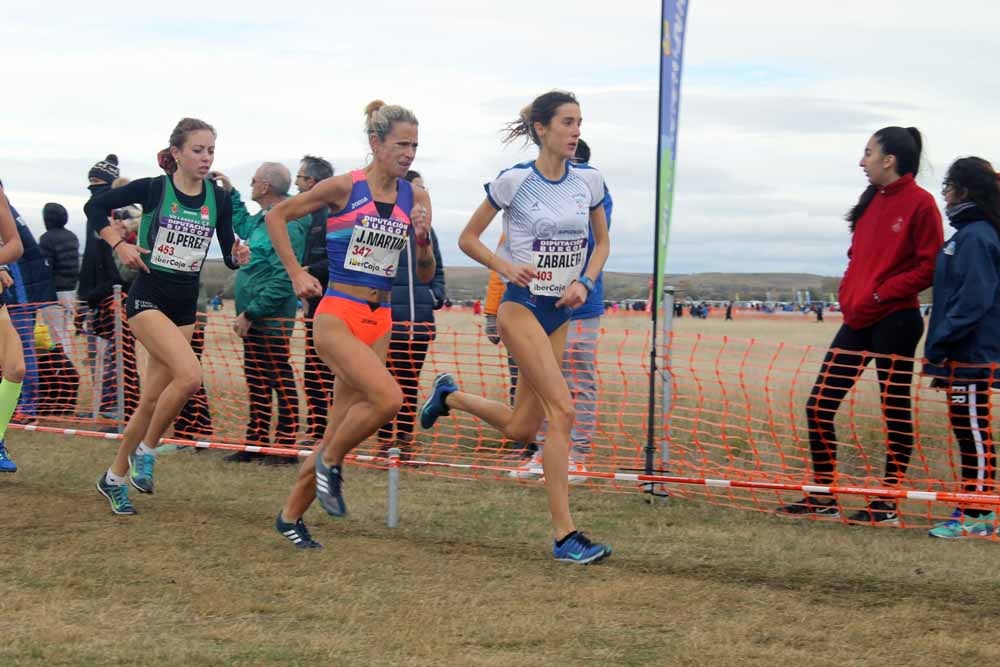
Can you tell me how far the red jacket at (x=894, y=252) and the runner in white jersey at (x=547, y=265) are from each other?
6.28 feet

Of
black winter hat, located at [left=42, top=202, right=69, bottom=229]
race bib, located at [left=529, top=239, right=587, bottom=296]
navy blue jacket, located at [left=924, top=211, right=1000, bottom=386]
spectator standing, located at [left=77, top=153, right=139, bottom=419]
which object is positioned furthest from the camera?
black winter hat, located at [left=42, top=202, right=69, bottom=229]

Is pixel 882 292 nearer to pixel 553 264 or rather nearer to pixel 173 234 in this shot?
pixel 553 264

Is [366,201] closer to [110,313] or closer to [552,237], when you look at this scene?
[552,237]

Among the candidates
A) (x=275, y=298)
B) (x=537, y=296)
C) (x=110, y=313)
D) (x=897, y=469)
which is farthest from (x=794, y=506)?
(x=110, y=313)

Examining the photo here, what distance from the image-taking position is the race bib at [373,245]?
604 cm

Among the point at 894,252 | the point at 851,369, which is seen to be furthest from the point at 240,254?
the point at 894,252

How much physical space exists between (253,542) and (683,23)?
4040 millimetres

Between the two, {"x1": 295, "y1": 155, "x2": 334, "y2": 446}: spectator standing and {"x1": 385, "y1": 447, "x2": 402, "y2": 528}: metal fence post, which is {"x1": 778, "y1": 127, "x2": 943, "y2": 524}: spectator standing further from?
{"x1": 295, "y1": 155, "x2": 334, "y2": 446}: spectator standing

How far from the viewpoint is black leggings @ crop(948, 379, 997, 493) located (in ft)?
22.3

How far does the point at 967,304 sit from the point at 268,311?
207 inches

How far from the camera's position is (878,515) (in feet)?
23.7

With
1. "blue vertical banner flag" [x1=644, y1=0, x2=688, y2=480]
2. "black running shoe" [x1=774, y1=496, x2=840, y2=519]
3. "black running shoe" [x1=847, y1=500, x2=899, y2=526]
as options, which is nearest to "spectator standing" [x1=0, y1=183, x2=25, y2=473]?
"blue vertical banner flag" [x1=644, y1=0, x2=688, y2=480]

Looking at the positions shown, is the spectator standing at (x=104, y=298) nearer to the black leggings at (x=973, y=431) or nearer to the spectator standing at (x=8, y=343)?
the spectator standing at (x=8, y=343)

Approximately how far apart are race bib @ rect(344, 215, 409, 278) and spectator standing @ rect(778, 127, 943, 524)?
2715 millimetres
